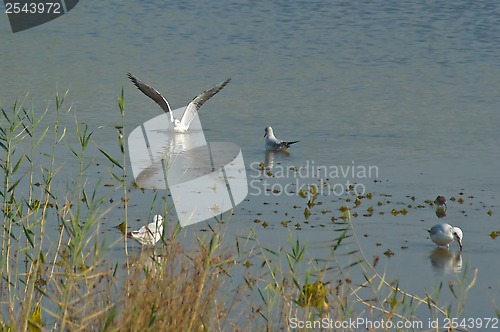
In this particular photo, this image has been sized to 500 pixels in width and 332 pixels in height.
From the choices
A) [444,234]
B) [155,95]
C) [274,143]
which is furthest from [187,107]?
[444,234]

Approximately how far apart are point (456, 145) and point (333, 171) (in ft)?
5.88

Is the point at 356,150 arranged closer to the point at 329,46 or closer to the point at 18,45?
the point at 329,46

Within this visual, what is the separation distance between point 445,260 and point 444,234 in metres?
0.19

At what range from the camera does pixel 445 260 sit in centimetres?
778

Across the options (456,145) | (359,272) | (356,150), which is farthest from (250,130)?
(359,272)

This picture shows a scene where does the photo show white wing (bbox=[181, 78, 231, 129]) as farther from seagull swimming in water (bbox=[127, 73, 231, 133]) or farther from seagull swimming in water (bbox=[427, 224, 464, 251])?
seagull swimming in water (bbox=[427, 224, 464, 251])

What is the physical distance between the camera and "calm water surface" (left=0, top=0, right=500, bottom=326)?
337 inches

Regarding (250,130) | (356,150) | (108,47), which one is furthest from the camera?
(108,47)

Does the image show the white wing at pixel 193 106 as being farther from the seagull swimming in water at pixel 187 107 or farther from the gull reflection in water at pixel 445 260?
the gull reflection in water at pixel 445 260

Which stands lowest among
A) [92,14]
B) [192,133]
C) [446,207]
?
[92,14]

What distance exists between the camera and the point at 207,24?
20.6 m

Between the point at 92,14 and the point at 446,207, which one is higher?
the point at 446,207

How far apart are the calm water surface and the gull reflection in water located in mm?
22

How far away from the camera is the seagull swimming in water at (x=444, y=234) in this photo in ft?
25.7
